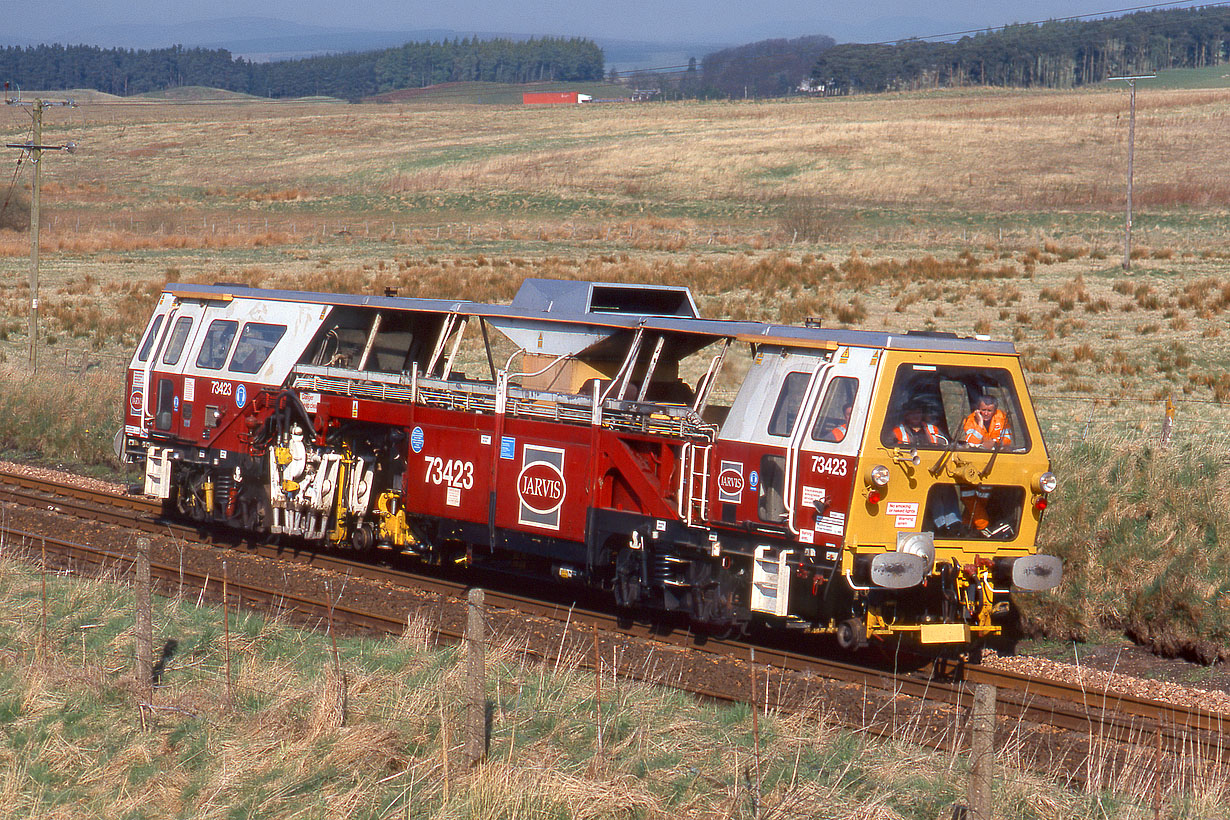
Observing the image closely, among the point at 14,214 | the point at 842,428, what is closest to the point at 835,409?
the point at 842,428

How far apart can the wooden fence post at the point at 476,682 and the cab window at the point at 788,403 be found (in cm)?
403

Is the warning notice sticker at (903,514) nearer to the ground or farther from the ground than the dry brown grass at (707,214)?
nearer to the ground

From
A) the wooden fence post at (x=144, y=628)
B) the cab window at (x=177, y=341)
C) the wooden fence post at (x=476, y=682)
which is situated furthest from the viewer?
the cab window at (x=177, y=341)

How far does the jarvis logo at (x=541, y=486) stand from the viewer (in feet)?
41.3

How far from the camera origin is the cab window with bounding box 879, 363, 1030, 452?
10.5 m

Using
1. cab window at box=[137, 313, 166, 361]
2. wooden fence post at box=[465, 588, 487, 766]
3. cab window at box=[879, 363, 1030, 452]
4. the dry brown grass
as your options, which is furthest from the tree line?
wooden fence post at box=[465, 588, 487, 766]

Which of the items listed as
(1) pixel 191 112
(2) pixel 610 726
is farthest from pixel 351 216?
(1) pixel 191 112

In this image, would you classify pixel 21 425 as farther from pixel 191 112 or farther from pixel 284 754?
pixel 191 112

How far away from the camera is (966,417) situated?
1111cm

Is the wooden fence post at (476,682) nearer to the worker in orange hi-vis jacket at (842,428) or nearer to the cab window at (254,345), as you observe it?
the worker in orange hi-vis jacket at (842,428)

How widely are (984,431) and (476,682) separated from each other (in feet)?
17.6

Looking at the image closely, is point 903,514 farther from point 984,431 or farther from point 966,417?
point 966,417

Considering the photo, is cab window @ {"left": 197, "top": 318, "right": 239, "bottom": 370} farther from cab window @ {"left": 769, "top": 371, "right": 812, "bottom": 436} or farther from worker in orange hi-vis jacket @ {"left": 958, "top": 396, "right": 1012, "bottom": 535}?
worker in orange hi-vis jacket @ {"left": 958, "top": 396, "right": 1012, "bottom": 535}

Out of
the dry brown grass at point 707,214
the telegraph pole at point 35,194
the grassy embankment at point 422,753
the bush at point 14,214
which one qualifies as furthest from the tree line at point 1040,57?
the grassy embankment at point 422,753
